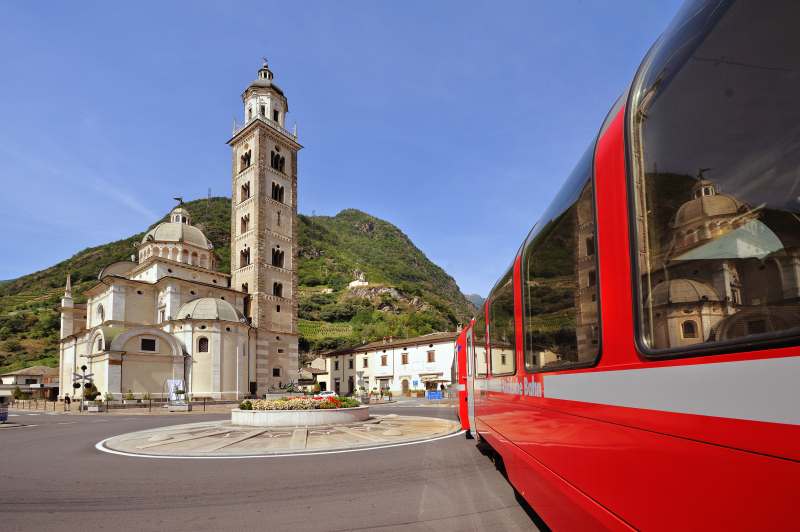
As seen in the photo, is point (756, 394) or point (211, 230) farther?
point (211, 230)

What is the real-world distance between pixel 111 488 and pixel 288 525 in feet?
13.3

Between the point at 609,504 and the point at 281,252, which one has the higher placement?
the point at 281,252

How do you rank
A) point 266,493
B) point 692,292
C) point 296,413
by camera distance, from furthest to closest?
point 296,413 → point 266,493 → point 692,292

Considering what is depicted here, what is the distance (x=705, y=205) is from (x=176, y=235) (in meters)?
52.8

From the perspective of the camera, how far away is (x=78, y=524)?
620 cm

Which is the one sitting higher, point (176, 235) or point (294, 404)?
point (176, 235)

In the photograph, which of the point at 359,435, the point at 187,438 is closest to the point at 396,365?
the point at 359,435

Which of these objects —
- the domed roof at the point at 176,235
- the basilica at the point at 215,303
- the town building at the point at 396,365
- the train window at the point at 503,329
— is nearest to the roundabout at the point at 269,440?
the train window at the point at 503,329

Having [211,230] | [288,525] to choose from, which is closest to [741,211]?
[288,525]

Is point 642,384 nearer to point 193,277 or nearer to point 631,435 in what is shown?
point 631,435

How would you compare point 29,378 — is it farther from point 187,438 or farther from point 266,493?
point 266,493

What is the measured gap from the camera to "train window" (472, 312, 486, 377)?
9164 millimetres

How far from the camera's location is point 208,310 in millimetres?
42375

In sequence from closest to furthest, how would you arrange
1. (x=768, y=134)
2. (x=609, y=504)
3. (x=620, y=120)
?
(x=768, y=134) < (x=609, y=504) < (x=620, y=120)
